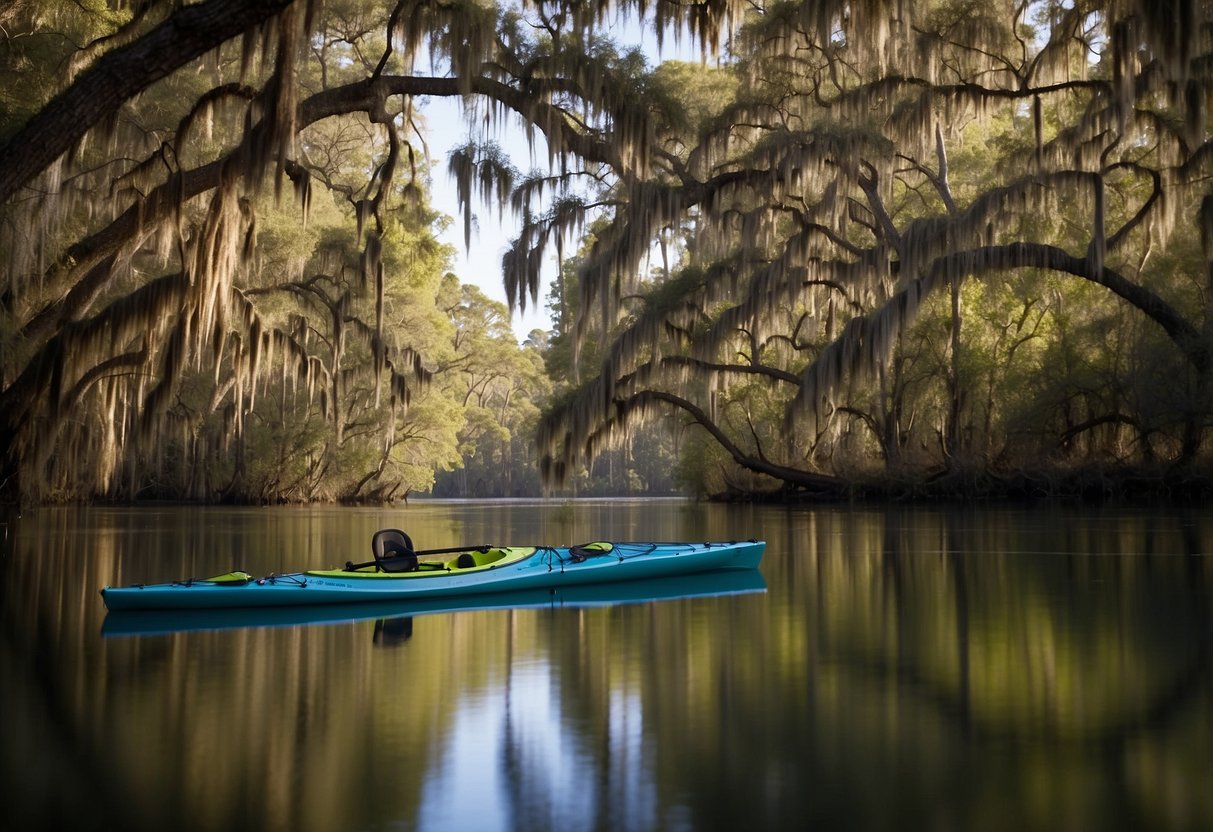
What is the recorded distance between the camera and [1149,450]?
21.4 m

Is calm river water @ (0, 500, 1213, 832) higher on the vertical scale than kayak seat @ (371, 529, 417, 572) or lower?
lower

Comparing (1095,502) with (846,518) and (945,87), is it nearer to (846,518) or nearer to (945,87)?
(846,518)

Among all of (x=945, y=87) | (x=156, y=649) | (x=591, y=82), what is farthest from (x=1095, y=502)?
(x=156, y=649)

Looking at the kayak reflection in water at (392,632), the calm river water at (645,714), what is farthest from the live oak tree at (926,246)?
the calm river water at (645,714)

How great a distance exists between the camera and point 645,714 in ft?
12.8

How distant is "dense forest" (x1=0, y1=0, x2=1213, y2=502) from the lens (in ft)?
41.8

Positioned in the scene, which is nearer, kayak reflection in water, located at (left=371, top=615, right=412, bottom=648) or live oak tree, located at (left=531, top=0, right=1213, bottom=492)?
kayak reflection in water, located at (left=371, top=615, right=412, bottom=648)

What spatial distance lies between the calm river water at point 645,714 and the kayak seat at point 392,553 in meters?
0.77

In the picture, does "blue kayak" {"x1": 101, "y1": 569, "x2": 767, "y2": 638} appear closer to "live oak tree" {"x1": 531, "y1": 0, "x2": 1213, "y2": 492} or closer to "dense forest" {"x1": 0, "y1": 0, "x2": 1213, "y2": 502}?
"dense forest" {"x1": 0, "y1": 0, "x2": 1213, "y2": 502}

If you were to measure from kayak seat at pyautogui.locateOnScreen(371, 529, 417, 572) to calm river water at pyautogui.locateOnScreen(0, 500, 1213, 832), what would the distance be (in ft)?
2.51

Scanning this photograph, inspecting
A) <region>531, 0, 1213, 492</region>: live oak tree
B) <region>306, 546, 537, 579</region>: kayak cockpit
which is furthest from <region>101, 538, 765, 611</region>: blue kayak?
<region>531, 0, 1213, 492</region>: live oak tree

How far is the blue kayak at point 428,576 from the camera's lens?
7.08m

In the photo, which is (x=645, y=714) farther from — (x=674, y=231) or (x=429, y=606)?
(x=674, y=231)

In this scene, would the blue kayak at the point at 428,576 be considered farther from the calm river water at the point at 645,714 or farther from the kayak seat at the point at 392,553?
the calm river water at the point at 645,714
